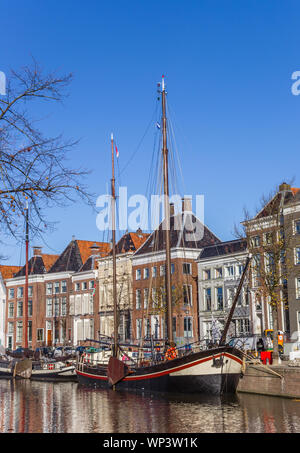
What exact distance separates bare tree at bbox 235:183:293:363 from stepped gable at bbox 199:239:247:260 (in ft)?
13.2

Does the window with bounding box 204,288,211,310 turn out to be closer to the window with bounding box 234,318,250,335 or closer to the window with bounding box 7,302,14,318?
the window with bounding box 234,318,250,335

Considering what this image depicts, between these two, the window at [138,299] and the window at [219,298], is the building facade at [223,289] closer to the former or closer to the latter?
the window at [219,298]

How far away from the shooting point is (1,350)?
3184 inches

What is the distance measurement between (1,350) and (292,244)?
48.9m

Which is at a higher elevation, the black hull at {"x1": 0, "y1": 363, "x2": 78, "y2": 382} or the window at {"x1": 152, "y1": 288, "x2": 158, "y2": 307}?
the window at {"x1": 152, "y1": 288, "x2": 158, "y2": 307}

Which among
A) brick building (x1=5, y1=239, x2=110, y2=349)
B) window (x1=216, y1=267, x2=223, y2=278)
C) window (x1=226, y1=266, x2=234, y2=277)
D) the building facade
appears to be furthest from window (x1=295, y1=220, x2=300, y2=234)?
brick building (x1=5, y1=239, x2=110, y2=349)

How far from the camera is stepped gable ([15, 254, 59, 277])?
82.0 metres

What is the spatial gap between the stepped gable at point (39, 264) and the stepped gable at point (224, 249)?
95.6 ft

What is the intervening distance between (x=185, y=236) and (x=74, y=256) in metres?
21.3

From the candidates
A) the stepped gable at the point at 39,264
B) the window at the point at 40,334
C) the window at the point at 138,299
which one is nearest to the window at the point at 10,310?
the stepped gable at the point at 39,264

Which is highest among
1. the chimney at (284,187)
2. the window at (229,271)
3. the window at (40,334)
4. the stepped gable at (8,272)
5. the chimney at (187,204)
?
the chimney at (187,204)

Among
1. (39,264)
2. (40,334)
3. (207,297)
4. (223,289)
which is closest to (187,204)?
(207,297)

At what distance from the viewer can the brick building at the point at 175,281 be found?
5769 cm

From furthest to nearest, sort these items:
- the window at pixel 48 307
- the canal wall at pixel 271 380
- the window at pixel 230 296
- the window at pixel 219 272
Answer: the window at pixel 48 307 → the window at pixel 219 272 → the window at pixel 230 296 → the canal wall at pixel 271 380
